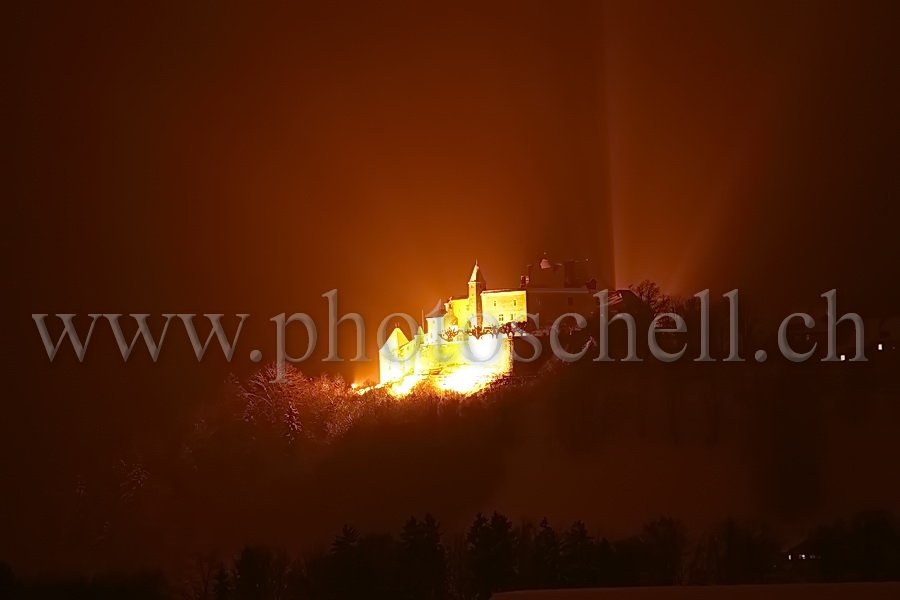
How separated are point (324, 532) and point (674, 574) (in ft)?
27.5

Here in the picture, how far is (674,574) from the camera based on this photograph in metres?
22.2

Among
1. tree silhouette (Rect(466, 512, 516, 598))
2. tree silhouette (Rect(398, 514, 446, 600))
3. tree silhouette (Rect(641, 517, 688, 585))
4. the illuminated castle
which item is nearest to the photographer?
tree silhouette (Rect(466, 512, 516, 598))

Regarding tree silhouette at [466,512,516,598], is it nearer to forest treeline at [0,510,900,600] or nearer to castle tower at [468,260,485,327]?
forest treeline at [0,510,900,600]

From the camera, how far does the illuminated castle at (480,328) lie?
108ft

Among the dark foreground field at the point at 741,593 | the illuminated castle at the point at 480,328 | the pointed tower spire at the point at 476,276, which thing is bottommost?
the dark foreground field at the point at 741,593

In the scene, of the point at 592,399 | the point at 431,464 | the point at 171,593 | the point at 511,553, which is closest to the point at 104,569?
the point at 171,593

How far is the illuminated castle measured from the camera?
3284cm

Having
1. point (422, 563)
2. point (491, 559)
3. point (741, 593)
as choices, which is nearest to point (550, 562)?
point (491, 559)

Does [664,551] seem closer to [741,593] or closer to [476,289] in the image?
[741,593]

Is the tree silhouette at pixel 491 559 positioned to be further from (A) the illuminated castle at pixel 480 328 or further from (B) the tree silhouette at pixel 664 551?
(A) the illuminated castle at pixel 480 328

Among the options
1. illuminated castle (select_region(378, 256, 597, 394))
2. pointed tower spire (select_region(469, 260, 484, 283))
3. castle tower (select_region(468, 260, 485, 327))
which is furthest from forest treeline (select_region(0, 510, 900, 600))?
pointed tower spire (select_region(469, 260, 484, 283))

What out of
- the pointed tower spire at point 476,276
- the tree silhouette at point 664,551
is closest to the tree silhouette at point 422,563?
the tree silhouette at point 664,551

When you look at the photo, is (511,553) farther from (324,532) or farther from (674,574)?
(324,532)

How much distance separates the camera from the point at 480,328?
3469 cm
